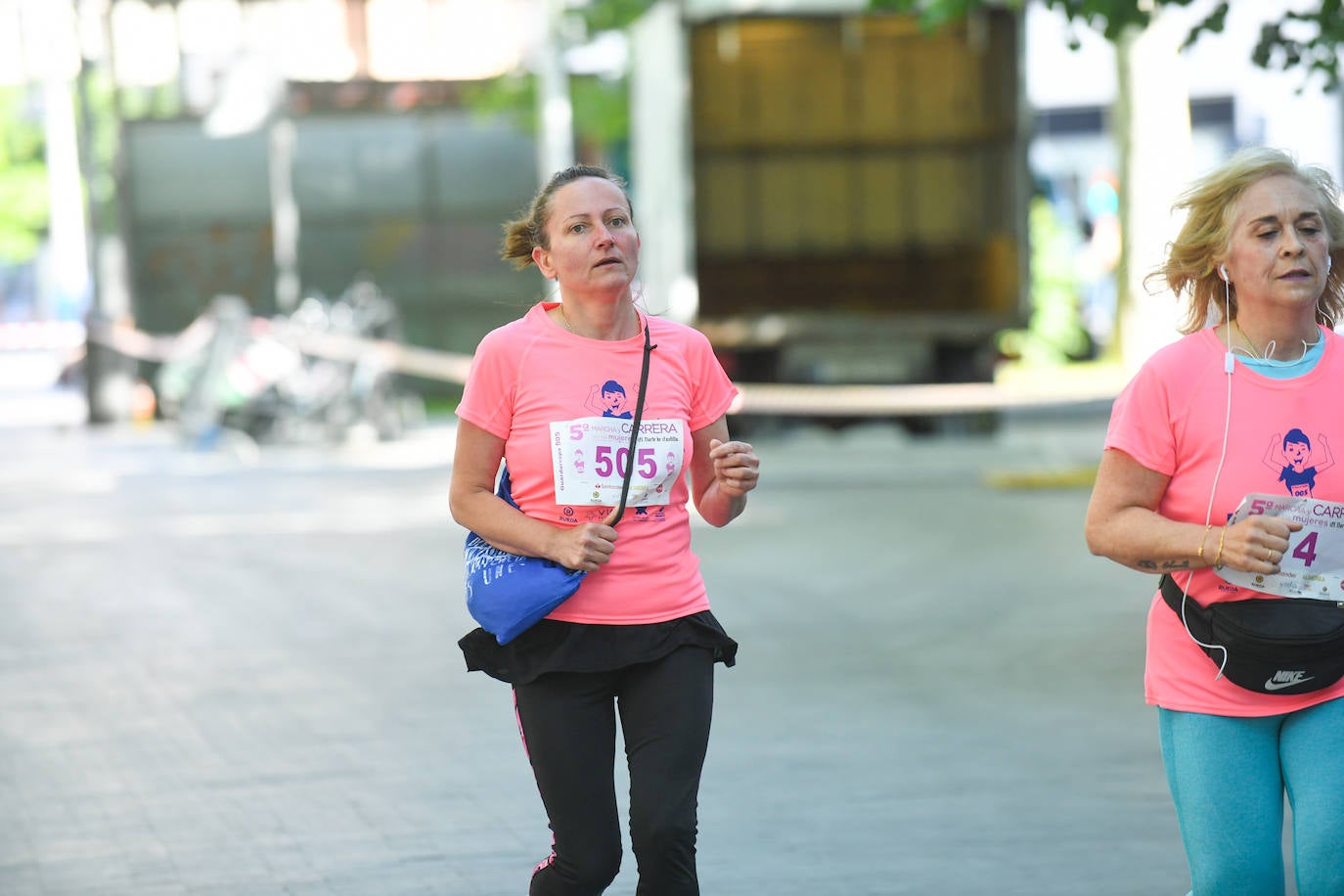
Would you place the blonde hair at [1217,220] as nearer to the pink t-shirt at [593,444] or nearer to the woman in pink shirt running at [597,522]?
the woman in pink shirt running at [597,522]

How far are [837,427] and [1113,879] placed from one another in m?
13.1

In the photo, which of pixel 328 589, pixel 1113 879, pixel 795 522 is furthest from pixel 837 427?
pixel 1113 879

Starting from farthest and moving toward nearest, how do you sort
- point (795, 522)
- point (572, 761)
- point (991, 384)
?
point (991, 384), point (795, 522), point (572, 761)

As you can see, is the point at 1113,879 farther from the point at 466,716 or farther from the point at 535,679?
the point at 466,716

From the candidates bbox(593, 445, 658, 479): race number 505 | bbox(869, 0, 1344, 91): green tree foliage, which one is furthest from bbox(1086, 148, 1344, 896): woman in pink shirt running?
bbox(869, 0, 1344, 91): green tree foliage

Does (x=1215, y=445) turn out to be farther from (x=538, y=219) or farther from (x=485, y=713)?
(x=485, y=713)

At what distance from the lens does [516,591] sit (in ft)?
13.2

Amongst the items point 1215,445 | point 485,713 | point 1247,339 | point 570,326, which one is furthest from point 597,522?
point 485,713

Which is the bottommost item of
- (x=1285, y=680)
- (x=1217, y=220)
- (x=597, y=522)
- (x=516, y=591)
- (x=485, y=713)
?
(x=485, y=713)

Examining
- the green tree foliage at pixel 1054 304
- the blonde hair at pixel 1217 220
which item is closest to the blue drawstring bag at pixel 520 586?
the blonde hair at pixel 1217 220

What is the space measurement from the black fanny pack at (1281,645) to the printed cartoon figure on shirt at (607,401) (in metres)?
1.21

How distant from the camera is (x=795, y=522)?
1343cm

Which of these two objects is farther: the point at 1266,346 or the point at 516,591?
the point at 516,591

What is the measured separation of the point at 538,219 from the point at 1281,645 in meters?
1.69
